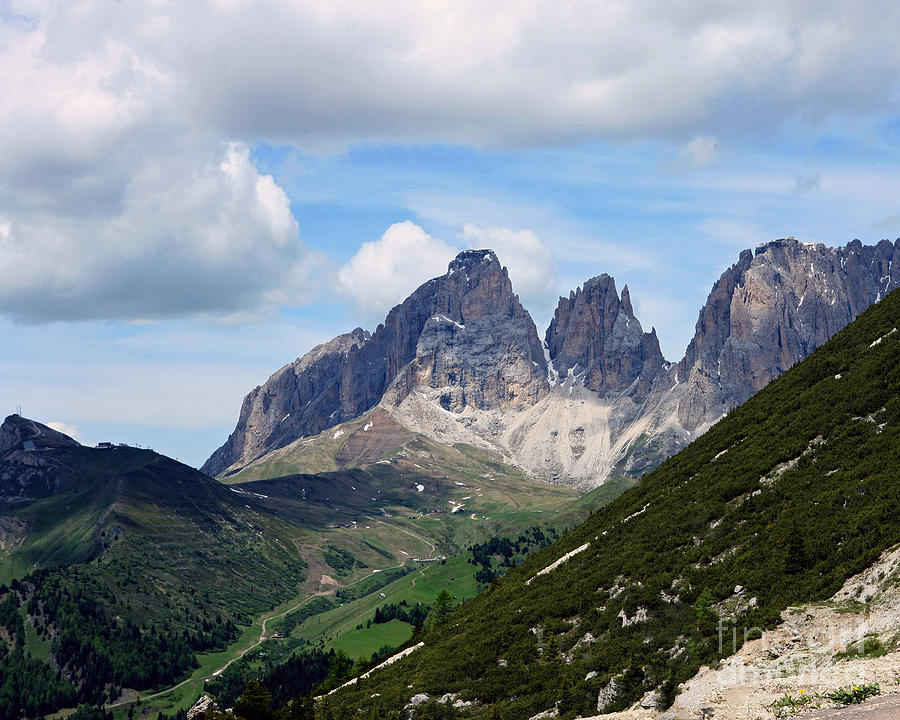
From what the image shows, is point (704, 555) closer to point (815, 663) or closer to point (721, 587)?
point (721, 587)

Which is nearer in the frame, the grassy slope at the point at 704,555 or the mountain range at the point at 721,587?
the mountain range at the point at 721,587

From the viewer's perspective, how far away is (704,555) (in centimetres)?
7144

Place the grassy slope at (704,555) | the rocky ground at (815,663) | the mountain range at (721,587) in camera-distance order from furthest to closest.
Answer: the grassy slope at (704,555) < the mountain range at (721,587) < the rocky ground at (815,663)

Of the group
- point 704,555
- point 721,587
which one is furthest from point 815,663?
point 704,555

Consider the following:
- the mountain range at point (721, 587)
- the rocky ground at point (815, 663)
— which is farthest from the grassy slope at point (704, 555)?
the rocky ground at point (815, 663)

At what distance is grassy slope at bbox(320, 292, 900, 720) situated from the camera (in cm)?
5944

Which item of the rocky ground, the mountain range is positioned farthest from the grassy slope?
the rocky ground

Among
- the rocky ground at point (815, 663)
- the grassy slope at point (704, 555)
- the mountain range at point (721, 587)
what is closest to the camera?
the rocky ground at point (815, 663)

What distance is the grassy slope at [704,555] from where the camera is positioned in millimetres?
59438

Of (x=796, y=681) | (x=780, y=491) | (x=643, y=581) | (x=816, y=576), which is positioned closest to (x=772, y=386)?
(x=780, y=491)

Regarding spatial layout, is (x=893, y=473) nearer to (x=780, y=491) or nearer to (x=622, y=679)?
(x=780, y=491)

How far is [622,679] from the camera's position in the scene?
198 feet

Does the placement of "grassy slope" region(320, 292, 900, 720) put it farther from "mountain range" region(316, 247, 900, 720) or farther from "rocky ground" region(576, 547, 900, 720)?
"rocky ground" region(576, 547, 900, 720)

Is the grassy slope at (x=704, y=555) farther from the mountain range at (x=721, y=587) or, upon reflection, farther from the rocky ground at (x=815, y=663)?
the rocky ground at (x=815, y=663)
